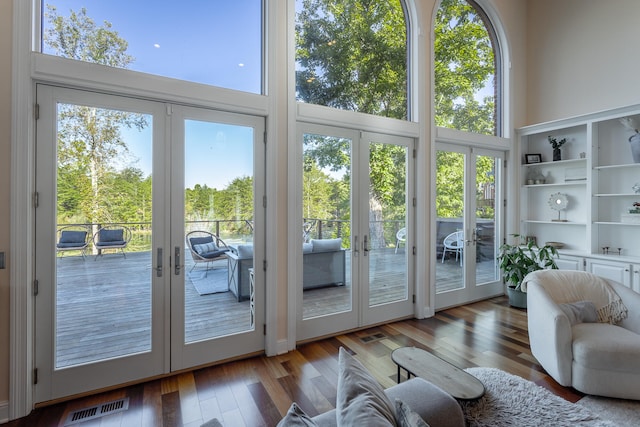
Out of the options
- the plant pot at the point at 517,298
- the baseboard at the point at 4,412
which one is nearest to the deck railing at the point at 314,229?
the plant pot at the point at 517,298

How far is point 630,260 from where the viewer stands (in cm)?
379

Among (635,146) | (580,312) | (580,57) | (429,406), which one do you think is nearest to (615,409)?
(580,312)

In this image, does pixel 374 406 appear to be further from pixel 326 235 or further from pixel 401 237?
pixel 401 237

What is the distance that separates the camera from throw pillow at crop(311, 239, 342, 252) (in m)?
3.58

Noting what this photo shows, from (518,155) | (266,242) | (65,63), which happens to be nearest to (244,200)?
(266,242)

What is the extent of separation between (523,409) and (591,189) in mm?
3505

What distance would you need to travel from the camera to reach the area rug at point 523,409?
2.03 metres

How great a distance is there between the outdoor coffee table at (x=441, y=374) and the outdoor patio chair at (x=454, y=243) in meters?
2.52

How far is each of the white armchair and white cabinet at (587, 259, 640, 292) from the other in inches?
49.3

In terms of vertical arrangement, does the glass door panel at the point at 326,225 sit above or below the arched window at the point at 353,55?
below

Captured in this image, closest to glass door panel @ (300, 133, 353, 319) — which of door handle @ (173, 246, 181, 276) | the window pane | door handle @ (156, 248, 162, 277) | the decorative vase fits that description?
the window pane

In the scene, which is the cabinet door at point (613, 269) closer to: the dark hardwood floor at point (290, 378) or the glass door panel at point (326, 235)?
the dark hardwood floor at point (290, 378)

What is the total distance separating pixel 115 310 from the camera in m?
2.59

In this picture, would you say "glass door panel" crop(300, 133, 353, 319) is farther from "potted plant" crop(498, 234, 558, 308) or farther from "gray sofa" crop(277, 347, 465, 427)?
"potted plant" crop(498, 234, 558, 308)
